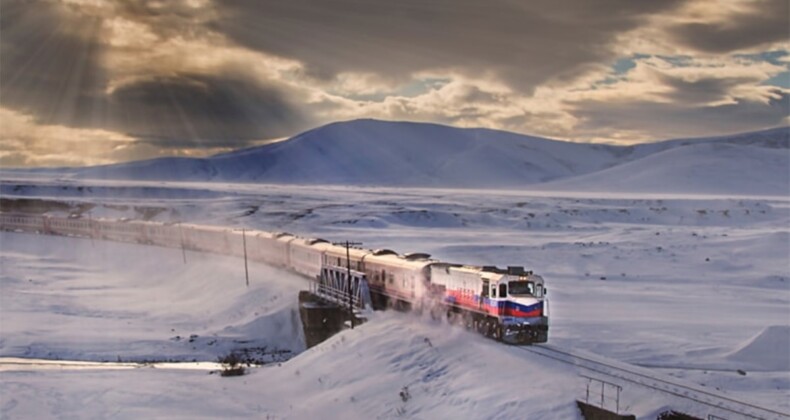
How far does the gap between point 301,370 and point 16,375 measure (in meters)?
11.6

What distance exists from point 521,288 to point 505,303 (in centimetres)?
110

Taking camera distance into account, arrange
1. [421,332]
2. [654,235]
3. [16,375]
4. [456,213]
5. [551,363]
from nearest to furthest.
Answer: [551,363] → [421,332] → [16,375] → [654,235] → [456,213]

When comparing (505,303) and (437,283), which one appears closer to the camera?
(505,303)

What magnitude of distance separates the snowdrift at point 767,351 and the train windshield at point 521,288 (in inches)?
370

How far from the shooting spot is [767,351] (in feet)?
119

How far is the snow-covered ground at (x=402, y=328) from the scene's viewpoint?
96.1 feet

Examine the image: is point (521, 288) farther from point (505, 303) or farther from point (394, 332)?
point (394, 332)

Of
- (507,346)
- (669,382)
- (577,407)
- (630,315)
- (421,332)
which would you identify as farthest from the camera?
(630,315)

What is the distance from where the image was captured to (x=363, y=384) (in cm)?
3086

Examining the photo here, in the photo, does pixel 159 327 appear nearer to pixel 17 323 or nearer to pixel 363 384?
pixel 17 323

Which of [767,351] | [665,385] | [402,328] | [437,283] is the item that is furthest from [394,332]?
[767,351]

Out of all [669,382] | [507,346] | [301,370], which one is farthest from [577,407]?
[301,370]

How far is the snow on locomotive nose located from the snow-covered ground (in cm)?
107

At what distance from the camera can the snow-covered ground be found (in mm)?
29281
